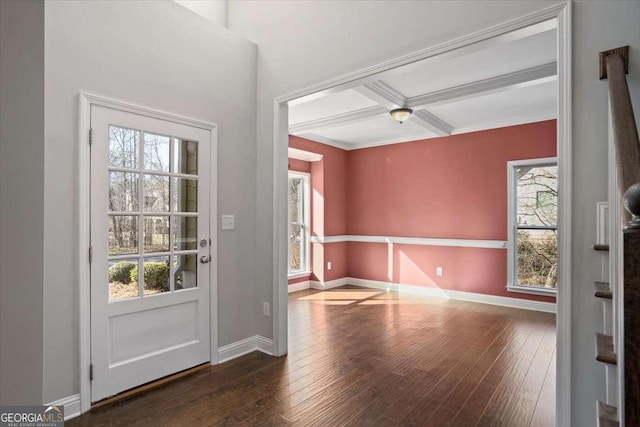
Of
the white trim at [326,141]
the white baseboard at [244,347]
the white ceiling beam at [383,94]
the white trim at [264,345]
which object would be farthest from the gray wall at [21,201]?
the white trim at [326,141]

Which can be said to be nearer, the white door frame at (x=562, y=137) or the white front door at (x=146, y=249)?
the white door frame at (x=562, y=137)

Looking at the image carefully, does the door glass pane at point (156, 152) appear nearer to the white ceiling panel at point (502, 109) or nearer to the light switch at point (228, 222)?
the light switch at point (228, 222)

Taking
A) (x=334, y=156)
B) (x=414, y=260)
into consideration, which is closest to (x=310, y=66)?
(x=334, y=156)

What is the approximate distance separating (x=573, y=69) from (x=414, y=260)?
456 cm

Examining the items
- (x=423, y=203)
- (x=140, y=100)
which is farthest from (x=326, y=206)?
(x=140, y=100)

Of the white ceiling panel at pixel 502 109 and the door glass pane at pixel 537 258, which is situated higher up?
the white ceiling panel at pixel 502 109

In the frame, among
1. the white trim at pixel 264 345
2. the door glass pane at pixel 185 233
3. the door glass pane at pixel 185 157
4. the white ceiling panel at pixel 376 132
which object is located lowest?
the white trim at pixel 264 345

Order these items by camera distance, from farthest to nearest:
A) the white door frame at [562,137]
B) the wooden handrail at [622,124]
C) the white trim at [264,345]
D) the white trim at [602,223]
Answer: the white trim at [264,345] → the white door frame at [562,137] → the white trim at [602,223] → the wooden handrail at [622,124]

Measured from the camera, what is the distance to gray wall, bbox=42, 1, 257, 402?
211 centimetres

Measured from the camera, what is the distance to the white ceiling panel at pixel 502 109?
3.99 meters

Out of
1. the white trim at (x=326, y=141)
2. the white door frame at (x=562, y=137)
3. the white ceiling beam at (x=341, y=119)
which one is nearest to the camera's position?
the white door frame at (x=562, y=137)

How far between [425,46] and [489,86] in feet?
5.44

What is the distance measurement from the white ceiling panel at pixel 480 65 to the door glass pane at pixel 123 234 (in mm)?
2207

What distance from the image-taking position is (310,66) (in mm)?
2945
